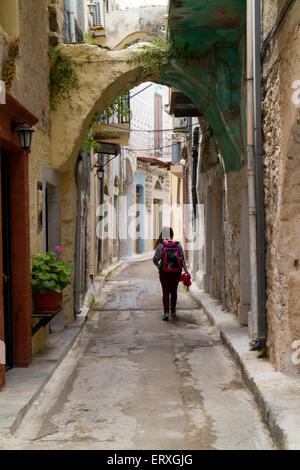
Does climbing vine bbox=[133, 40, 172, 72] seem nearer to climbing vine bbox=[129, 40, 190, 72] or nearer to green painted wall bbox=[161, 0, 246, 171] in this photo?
climbing vine bbox=[129, 40, 190, 72]

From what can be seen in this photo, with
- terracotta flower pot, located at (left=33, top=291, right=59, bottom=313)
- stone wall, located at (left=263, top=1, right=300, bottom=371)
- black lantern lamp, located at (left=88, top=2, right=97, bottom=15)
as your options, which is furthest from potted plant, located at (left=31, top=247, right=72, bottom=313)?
black lantern lamp, located at (left=88, top=2, right=97, bottom=15)

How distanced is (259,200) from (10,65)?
295 cm

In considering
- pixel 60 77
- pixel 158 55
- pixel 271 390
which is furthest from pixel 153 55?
pixel 271 390

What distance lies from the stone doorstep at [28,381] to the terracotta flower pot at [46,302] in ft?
1.81

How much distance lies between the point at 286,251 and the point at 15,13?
387 cm

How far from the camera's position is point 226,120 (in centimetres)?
891

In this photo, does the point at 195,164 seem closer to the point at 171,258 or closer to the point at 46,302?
the point at 171,258

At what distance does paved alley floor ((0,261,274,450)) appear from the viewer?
14.1 ft

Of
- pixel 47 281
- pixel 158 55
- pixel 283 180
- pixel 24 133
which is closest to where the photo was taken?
pixel 283 180

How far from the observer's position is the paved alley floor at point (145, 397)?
4312mm

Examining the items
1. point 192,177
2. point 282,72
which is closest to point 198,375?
point 282,72

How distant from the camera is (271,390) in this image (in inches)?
196

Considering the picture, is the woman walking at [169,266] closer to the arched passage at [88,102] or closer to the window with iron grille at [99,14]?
the arched passage at [88,102]

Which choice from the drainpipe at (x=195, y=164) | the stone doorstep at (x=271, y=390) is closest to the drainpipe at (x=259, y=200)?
the stone doorstep at (x=271, y=390)
